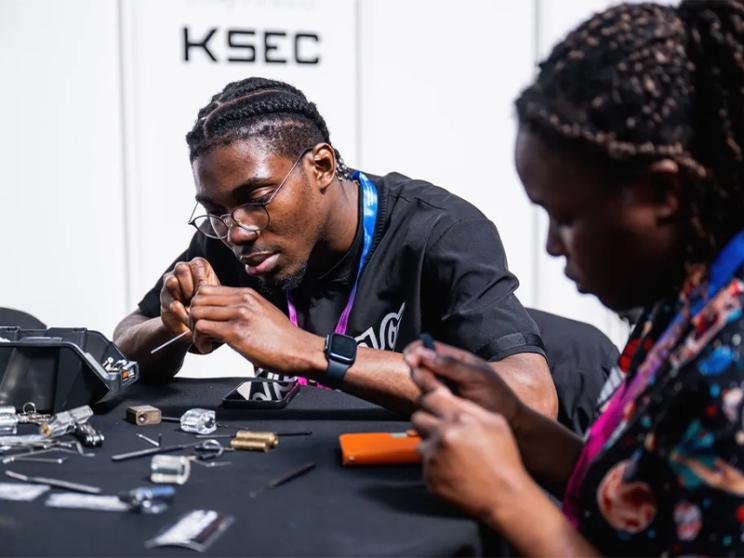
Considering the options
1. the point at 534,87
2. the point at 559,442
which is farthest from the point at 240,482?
the point at 534,87

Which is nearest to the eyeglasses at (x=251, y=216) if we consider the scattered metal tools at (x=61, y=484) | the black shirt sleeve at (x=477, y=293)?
the black shirt sleeve at (x=477, y=293)

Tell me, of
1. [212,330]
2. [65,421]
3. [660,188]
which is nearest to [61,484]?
[65,421]

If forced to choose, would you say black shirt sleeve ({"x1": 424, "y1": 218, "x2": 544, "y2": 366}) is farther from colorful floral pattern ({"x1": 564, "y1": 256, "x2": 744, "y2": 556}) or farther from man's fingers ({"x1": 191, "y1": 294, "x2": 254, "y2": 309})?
colorful floral pattern ({"x1": 564, "y1": 256, "x2": 744, "y2": 556})

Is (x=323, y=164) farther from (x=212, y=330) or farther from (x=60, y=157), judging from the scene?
(x=60, y=157)

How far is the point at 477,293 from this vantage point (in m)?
1.85

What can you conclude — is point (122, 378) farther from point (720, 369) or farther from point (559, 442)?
point (720, 369)

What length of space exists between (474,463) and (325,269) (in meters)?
1.18

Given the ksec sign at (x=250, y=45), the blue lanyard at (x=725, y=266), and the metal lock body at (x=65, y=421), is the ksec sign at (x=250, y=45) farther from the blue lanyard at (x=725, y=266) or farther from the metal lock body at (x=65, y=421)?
the blue lanyard at (x=725, y=266)

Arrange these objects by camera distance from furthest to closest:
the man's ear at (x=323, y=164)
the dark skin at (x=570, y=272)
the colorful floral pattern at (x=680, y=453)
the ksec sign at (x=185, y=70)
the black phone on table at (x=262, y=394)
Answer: the ksec sign at (x=185, y=70) → the man's ear at (x=323, y=164) → the black phone on table at (x=262, y=394) → the dark skin at (x=570, y=272) → the colorful floral pattern at (x=680, y=453)

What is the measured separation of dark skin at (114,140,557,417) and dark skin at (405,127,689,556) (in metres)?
0.54

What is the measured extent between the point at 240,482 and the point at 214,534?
0.19 m

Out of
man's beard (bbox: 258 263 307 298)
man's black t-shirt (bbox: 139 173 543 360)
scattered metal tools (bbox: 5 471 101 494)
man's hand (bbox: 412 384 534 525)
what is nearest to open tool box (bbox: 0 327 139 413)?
scattered metal tools (bbox: 5 471 101 494)

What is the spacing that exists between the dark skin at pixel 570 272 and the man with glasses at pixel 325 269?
59 centimetres

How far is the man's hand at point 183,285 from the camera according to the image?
181 centimetres
